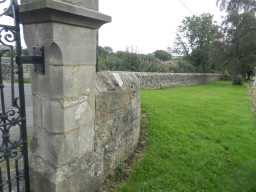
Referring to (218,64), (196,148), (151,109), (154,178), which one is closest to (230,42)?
(218,64)

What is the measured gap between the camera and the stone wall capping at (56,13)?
4.96 ft

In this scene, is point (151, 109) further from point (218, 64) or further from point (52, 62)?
point (218, 64)

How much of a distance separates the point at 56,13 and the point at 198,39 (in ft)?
85.4

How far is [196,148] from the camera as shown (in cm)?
369

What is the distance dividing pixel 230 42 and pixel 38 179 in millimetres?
20757

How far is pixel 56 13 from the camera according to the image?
156 centimetres

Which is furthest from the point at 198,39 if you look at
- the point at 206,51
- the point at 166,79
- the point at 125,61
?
the point at 125,61

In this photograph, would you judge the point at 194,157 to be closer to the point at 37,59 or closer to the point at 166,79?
the point at 37,59

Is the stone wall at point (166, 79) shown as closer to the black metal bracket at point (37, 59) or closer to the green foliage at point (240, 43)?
the green foliage at point (240, 43)

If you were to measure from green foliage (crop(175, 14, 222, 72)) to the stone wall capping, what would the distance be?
75.0ft

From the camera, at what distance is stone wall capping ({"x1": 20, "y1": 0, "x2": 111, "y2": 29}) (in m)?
1.51

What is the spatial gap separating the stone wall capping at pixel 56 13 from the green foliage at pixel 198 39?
2286 cm

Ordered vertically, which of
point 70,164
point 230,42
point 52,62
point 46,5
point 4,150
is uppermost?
point 230,42

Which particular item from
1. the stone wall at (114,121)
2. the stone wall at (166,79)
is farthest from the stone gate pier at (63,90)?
the stone wall at (166,79)
